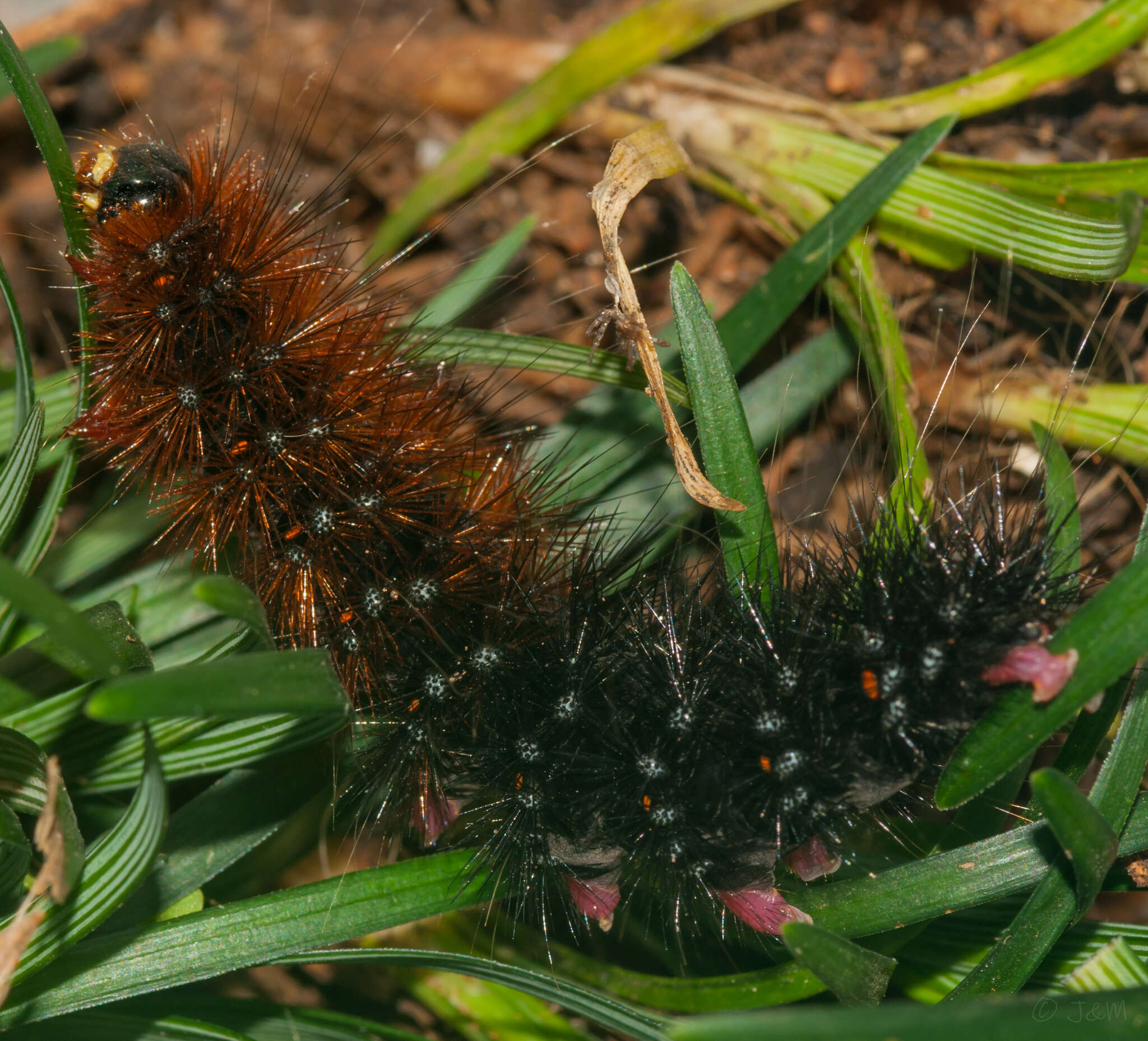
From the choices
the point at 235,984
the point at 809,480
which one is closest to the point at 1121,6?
the point at 809,480

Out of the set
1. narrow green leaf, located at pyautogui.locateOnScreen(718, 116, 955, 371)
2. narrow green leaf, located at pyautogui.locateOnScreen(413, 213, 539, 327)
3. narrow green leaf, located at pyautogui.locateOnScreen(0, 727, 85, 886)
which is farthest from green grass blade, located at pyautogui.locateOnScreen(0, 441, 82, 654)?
narrow green leaf, located at pyautogui.locateOnScreen(718, 116, 955, 371)

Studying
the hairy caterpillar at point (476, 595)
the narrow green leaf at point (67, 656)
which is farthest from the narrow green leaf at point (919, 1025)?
the narrow green leaf at point (67, 656)

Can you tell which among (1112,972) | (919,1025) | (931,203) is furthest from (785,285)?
(919,1025)

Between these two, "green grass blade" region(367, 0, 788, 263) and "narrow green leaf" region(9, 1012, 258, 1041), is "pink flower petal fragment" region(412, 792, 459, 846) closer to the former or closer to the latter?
"narrow green leaf" region(9, 1012, 258, 1041)

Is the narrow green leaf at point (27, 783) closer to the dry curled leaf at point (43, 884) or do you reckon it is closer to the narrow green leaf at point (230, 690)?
the dry curled leaf at point (43, 884)

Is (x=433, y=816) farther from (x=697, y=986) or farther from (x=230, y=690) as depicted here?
(x=230, y=690)

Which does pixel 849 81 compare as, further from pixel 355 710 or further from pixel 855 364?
pixel 355 710
